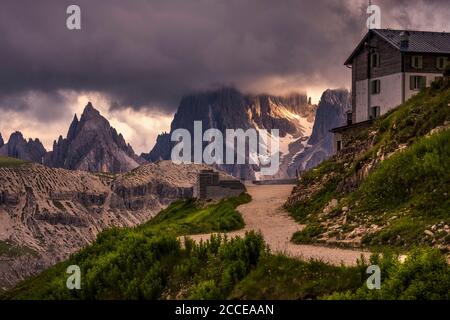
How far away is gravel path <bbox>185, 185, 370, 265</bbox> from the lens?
23000mm

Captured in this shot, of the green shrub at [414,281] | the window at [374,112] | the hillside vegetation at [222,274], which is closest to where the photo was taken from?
the green shrub at [414,281]

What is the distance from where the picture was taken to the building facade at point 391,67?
210 feet

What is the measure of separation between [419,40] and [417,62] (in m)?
4.13

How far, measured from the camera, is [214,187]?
184 ft

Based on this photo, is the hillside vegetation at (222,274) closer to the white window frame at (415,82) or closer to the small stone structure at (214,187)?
the small stone structure at (214,187)

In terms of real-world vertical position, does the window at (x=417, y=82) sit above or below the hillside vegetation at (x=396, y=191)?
above

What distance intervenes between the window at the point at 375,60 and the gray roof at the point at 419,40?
225 cm

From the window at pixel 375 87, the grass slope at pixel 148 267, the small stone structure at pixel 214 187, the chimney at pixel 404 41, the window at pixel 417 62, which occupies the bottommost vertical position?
the grass slope at pixel 148 267

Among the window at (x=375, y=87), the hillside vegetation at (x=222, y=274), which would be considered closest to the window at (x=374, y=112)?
the window at (x=375, y=87)

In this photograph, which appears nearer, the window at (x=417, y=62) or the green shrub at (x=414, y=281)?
the green shrub at (x=414, y=281)
